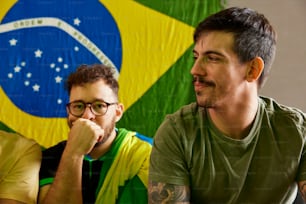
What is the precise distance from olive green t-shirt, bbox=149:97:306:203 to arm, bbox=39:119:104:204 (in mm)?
168

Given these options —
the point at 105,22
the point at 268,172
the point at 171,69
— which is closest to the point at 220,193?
the point at 268,172

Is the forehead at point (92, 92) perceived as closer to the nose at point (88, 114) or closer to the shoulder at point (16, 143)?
the nose at point (88, 114)

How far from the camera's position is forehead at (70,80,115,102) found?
849 mm

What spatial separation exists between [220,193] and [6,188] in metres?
0.39

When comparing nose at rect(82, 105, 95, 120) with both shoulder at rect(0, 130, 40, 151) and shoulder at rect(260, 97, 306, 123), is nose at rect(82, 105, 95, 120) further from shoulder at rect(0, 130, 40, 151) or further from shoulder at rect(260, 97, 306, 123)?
shoulder at rect(260, 97, 306, 123)

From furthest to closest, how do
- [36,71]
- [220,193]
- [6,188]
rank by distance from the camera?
[36,71] < [6,188] < [220,193]

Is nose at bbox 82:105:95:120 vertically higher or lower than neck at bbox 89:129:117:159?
higher

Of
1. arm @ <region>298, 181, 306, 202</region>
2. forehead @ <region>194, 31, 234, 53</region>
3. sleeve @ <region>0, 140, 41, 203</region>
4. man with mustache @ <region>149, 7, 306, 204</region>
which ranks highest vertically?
forehead @ <region>194, 31, 234, 53</region>

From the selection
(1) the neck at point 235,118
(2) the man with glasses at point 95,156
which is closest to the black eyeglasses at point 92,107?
(2) the man with glasses at point 95,156

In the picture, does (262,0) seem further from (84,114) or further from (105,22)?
(84,114)

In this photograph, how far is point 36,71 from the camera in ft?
3.44

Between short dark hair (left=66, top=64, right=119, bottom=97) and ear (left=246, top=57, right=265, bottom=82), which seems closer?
ear (left=246, top=57, right=265, bottom=82)

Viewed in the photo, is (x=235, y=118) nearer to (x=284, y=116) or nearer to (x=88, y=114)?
(x=284, y=116)

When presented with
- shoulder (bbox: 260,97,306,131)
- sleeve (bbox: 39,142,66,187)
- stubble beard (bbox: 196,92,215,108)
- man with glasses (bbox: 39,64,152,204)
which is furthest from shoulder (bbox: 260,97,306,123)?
sleeve (bbox: 39,142,66,187)
